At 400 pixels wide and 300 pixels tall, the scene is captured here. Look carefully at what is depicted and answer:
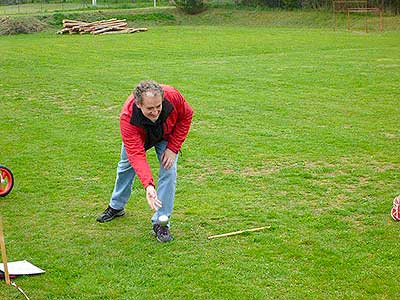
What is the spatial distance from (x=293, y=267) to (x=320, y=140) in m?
4.86

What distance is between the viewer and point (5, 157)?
9.72 metres

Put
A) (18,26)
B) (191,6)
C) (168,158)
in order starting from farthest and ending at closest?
(191,6) → (18,26) → (168,158)

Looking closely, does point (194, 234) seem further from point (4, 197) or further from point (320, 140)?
point (320, 140)

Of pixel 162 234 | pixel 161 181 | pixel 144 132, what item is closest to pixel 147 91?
pixel 144 132

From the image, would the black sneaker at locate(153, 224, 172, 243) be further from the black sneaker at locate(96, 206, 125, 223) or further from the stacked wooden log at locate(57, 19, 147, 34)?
the stacked wooden log at locate(57, 19, 147, 34)

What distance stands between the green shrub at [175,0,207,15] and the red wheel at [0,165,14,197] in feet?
133

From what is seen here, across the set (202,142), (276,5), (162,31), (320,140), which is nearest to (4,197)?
(202,142)

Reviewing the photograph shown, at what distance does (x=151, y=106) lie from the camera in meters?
5.38

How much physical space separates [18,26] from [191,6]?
46.4ft

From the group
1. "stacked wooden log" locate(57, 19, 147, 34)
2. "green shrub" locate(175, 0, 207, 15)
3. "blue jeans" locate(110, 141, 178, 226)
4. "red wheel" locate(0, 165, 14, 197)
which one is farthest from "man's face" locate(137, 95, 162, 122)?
"green shrub" locate(175, 0, 207, 15)

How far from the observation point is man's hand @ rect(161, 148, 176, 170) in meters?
6.03

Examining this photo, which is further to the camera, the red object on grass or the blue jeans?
the red object on grass

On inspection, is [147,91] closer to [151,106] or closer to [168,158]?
[151,106]

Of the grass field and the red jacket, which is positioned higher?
the red jacket
